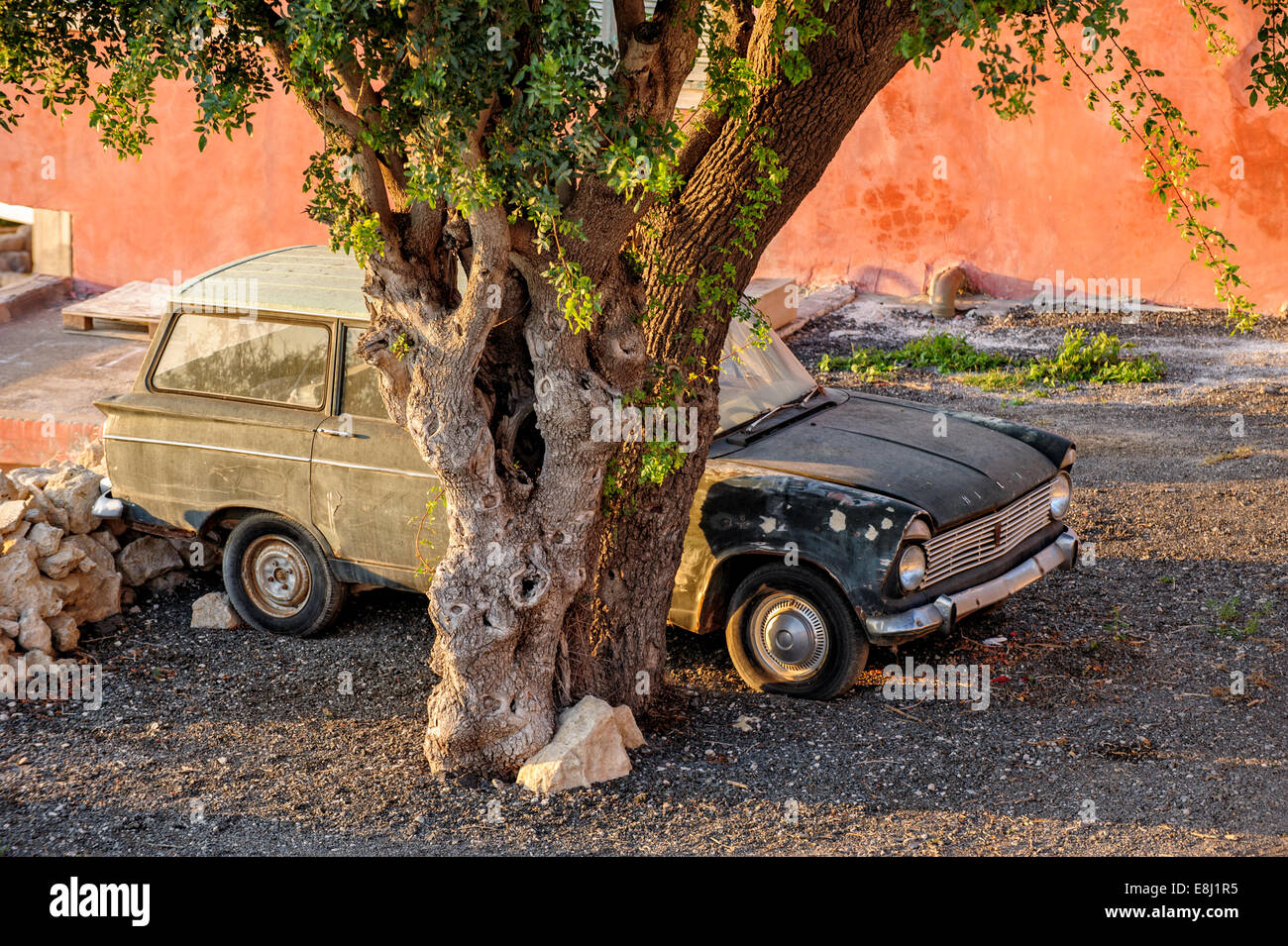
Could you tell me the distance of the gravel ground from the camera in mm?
4500

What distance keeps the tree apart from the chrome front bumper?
3.08 ft

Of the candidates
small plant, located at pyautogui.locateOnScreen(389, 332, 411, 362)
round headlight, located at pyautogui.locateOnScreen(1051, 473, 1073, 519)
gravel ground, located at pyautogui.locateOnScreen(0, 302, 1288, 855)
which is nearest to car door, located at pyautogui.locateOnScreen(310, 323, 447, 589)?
gravel ground, located at pyautogui.locateOnScreen(0, 302, 1288, 855)

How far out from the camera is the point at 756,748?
16.8 ft

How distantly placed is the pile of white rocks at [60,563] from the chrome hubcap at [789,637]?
3365mm

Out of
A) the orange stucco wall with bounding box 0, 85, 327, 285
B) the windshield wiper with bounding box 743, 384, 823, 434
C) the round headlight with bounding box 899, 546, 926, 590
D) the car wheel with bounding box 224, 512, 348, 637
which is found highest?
the orange stucco wall with bounding box 0, 85, 327, 285

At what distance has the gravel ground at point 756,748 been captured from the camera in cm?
450

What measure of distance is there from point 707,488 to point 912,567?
99 centimetres

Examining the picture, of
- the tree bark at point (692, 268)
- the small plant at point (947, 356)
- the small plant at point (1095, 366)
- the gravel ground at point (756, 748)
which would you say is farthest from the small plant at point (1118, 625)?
the small plant at point (947, 356)

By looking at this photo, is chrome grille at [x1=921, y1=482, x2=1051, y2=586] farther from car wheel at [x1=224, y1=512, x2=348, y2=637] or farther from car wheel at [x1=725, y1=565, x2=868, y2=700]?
car wheel at [x1=224, y1=512, x2=348, y2=637]

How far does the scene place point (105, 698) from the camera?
5641 mm

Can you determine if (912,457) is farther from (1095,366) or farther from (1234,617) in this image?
(1095,366)

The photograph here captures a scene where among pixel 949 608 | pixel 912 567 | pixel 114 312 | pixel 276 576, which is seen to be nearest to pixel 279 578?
pixel 276 576

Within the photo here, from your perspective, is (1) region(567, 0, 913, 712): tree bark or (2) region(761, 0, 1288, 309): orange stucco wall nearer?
(1) region(567, 0, 913, 712): tree bark

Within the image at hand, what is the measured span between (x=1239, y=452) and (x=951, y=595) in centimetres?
462
